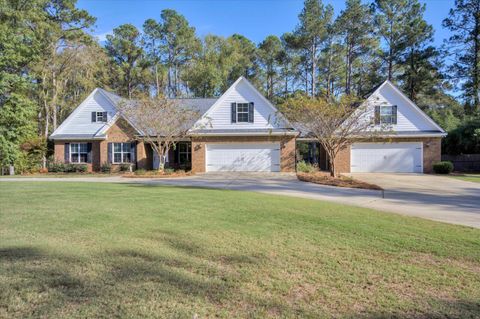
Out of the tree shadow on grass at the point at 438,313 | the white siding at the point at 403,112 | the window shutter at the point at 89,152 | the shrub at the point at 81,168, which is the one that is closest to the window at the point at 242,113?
the white siding at the point at 403,112

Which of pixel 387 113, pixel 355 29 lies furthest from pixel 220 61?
pixel 387 113

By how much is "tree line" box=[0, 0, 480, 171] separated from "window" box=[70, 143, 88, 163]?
287 centimetres

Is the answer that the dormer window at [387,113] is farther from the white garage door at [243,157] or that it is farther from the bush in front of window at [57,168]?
the bush in front of window at [57,168]

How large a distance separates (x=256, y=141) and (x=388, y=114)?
33.3 feet

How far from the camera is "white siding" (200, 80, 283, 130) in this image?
955 inches

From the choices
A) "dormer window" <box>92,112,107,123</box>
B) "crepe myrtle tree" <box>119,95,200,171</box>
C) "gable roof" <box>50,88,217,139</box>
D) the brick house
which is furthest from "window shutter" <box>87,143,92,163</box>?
"crepe myrtle tree" <box>119,95,200,171</box>

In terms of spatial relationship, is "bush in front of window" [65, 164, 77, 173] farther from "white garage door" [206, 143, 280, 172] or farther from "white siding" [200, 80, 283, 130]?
"white siding" [200, 80, 283, 130]

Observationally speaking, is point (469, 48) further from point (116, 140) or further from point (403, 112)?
point (116, 140)

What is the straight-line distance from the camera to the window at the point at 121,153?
82.7ft

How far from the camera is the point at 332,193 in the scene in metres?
13.3

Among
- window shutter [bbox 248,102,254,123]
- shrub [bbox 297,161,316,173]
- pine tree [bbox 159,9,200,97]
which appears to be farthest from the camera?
pine tree [bbox 159,9,200,97]

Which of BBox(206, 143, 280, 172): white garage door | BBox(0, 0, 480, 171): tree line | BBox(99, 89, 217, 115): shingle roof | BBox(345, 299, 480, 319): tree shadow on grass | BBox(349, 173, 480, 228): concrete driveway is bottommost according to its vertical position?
BBox(349, 173, 480, 228): concrete driveway

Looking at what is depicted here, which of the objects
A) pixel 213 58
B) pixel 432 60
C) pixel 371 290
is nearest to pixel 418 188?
pixel 371 290

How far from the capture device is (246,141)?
945 inches
